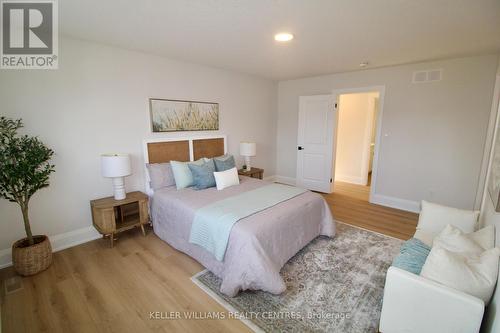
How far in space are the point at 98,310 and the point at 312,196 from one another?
2.45 m

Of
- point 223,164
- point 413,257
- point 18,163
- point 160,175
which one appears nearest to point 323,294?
point 413,257

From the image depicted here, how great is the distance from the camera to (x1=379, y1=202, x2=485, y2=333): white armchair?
4.05 ft

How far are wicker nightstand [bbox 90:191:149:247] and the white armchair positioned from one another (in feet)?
8.96

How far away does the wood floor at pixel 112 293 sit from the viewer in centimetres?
174

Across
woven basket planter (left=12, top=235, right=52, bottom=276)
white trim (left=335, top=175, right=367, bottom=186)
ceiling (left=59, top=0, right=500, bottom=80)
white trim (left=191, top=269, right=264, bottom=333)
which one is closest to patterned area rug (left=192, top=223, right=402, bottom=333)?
white trim (left=191, top=269, right=264, bottom=333)

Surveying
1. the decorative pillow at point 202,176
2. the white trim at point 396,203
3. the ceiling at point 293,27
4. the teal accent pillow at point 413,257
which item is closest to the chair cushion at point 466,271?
the teal accent pillow at point 413,257

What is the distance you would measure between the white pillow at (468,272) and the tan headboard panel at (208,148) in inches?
130

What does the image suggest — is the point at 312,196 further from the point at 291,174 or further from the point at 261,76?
the point at 261,76

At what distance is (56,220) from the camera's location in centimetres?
268

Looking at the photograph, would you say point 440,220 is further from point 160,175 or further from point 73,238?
point 73,238

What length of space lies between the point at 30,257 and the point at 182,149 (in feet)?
7.02

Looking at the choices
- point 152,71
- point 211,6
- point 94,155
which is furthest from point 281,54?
point 94,155

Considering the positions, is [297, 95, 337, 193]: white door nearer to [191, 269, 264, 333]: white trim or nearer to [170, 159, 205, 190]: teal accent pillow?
[170, 159, 205, 190]: teal accent pillow

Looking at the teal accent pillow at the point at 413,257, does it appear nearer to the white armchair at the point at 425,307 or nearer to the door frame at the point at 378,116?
the white armchair at the point at 425,307
